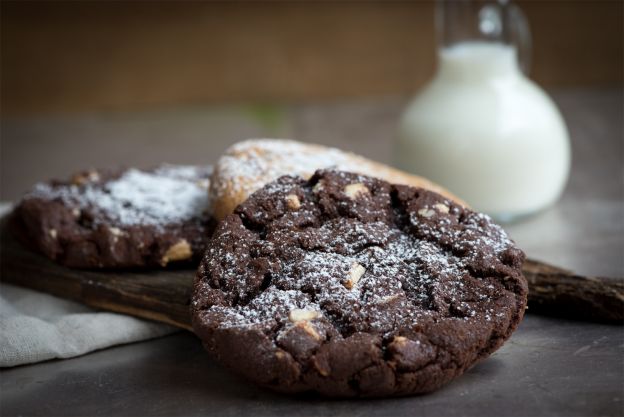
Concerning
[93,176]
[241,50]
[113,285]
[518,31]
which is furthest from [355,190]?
[241,50]

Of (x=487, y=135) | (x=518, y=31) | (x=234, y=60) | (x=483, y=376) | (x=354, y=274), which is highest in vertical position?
(x=234, y=60)

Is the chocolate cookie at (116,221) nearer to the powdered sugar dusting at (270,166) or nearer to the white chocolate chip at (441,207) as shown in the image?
the powdered sugar dusting at (270,166)

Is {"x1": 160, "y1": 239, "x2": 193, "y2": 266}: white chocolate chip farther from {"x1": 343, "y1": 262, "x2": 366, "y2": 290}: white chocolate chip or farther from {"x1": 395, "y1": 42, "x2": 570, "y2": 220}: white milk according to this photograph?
{"x1": 395, "y1": 42, "x2": 570, "y2": 220}: white milk

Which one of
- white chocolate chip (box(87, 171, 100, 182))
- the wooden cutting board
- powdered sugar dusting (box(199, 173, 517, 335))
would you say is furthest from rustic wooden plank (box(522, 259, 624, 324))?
white chocolate chip (box(87, 171, 100, 182))

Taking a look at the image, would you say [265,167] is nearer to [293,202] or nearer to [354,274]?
[293,202]

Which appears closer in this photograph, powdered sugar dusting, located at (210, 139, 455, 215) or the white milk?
powdered sugar dusting, located at (210, 139, 455, 215)
